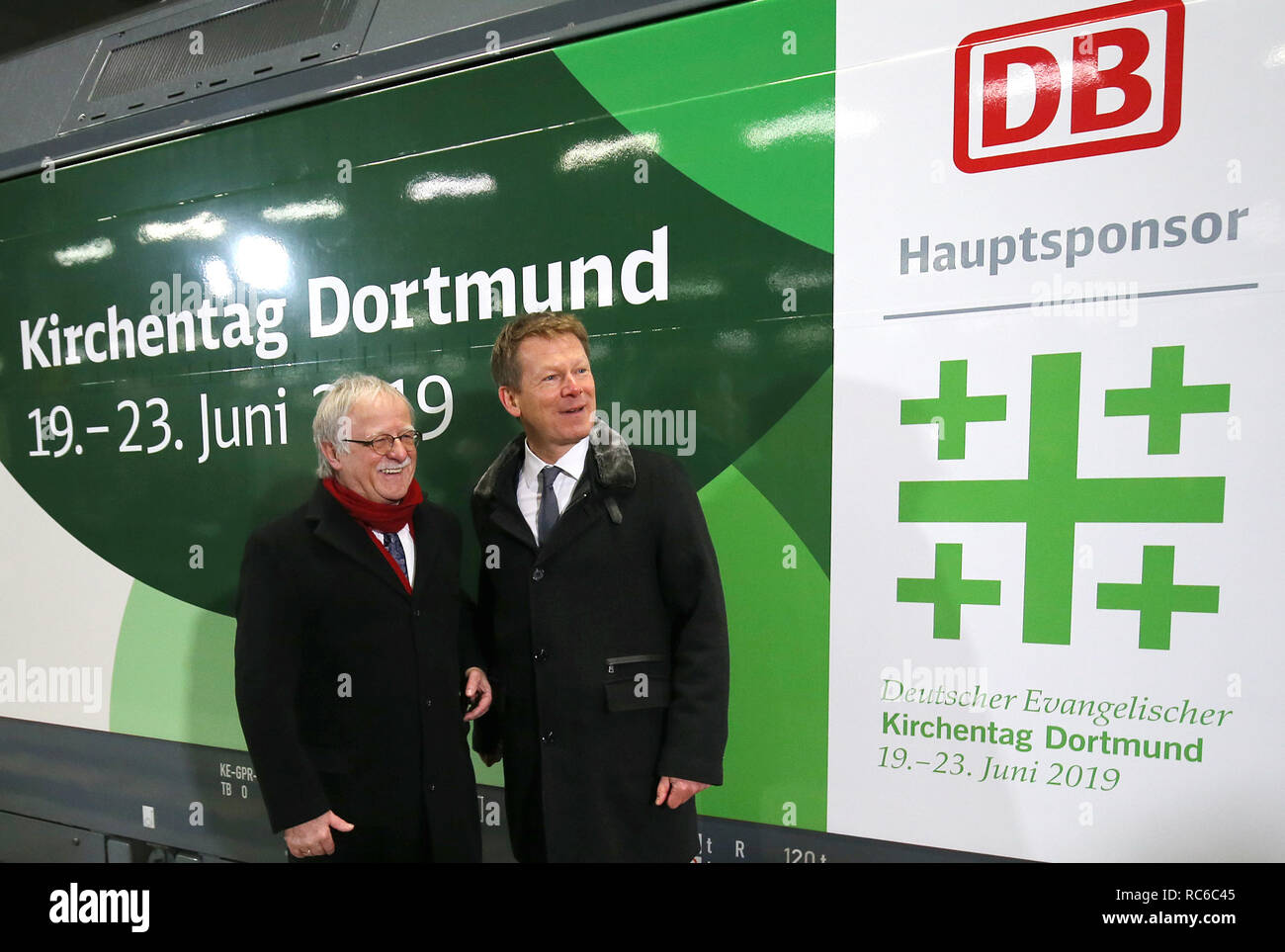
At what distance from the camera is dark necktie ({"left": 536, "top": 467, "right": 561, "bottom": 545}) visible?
1.59 m

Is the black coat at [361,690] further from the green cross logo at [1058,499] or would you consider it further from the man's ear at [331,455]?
the green cross logo at [1058,499]

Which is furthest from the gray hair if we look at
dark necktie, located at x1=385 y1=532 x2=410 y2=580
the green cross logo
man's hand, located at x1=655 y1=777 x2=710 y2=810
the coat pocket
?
the green cross logo

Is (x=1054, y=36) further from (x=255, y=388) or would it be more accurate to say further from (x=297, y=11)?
(x=255, y=388)

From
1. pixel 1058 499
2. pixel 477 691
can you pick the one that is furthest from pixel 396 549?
pixel 1058 499

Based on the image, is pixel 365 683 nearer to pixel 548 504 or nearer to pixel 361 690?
pixel 361 690

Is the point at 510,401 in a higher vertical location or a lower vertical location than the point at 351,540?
higher

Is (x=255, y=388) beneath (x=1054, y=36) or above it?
beneath

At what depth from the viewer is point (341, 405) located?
1792 mm

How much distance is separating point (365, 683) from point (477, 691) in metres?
0.23

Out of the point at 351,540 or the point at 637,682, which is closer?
the point at 637,682
